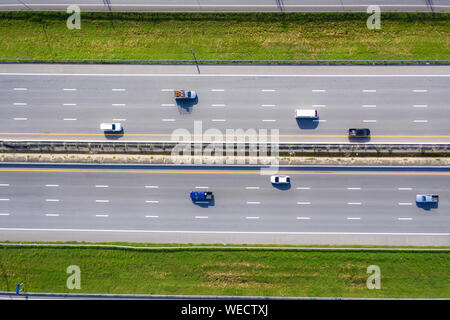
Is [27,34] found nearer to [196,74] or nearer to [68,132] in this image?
[68,132]

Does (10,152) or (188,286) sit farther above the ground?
(10,152)

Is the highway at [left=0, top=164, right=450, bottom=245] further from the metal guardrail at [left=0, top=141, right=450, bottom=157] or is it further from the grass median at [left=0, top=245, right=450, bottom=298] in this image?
the metal guardrail at [left=0, top=141, right=450, bottom=157]

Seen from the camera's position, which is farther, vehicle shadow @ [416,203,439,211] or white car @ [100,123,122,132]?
white car @ [100,123,122,132]

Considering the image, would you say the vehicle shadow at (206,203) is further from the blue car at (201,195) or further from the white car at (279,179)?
the white car at (279,179)

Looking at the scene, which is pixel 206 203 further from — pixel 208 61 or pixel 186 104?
pixel 208 61

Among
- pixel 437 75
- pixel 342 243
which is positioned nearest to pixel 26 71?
pixel 342 243

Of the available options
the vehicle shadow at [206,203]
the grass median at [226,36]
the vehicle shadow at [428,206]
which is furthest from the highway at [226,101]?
the vehicle shadow at [206,203]

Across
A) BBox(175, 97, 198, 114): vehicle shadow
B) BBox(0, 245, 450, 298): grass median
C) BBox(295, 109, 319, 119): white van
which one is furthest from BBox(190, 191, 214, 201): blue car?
BBox(295, 109, 319, 119): white van
